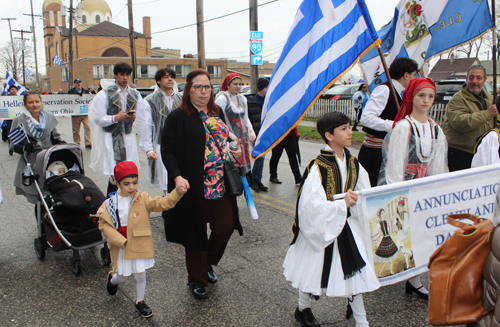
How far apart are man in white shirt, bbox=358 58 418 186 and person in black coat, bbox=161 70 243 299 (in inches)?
59.4

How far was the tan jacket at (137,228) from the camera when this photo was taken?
3178mm

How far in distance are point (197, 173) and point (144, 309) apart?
1.12 meters

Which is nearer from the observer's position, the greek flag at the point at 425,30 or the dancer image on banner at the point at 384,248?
the dancer image on banner at the point at 384,248

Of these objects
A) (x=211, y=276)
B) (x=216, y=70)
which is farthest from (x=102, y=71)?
(x=211, y=276)

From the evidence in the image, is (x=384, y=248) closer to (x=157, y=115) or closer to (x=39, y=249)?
(x=157, y=115)

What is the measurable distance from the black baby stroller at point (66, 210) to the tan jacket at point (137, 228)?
2.75 ft

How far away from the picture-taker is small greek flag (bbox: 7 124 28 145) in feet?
15.2

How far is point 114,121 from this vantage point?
17.0ft

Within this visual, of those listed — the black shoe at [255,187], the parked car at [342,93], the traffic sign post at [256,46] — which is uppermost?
the traffic sign post at [256,46]

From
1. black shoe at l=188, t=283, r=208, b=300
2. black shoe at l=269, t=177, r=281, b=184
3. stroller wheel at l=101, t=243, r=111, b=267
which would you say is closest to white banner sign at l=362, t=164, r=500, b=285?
black shoe at l=188, t=283, r=208, b=300

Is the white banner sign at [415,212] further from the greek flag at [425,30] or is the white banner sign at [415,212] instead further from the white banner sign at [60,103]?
the white banner sign at [60,103]

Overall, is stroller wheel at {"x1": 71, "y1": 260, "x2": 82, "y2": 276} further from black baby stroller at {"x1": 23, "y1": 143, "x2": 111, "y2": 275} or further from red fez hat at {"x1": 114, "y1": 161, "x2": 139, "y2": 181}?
red fez hat at {"x1": 114, "y1": 161, "x2": 139, "y2": 181}

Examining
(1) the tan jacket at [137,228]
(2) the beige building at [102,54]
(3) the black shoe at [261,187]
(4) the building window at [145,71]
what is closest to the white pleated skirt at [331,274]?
(1) the tan jacket at [137,228]

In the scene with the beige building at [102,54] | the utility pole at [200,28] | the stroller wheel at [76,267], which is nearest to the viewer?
the stroller wheel at [76,267]
